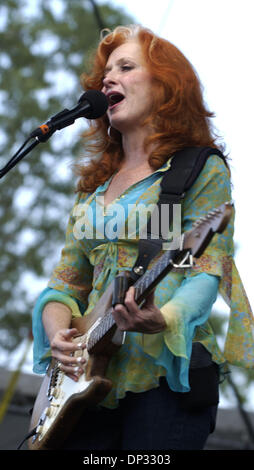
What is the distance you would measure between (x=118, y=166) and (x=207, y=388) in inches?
34.7

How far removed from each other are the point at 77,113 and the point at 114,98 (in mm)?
251

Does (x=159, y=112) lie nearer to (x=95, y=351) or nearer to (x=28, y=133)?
(x=95, y=351)

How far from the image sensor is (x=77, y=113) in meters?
1.88

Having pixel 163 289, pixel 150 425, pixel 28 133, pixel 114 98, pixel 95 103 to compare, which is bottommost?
pixel 150 425

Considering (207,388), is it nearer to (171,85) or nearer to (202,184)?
(202,184)

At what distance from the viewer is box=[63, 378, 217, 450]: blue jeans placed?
5.32 feet

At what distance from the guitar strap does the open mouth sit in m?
0.30

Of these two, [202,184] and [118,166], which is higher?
[118,166]

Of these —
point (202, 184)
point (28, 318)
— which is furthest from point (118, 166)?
point (28, 318)

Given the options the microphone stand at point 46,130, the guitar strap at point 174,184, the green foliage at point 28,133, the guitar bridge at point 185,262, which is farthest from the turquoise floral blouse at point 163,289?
the green foliage at point 28,133

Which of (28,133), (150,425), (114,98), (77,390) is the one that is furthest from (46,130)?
(28,133)

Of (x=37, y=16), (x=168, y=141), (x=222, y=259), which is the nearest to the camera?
(x=222, y=259)
